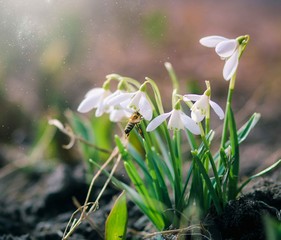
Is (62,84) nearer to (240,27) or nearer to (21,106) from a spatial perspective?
(21,106)

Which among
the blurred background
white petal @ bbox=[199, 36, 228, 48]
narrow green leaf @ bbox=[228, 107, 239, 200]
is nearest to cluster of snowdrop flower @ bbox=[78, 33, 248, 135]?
white petal @ bbox=[199, 36, 228, 48]

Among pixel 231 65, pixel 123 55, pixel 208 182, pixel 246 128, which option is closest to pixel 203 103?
pixel 231 65

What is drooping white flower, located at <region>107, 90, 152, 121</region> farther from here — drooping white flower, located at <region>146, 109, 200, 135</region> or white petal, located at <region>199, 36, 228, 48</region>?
white petal, located at <region>199, 36, 228, 48</region>

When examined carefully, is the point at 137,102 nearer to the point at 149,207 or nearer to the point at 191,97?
the point at 191,97

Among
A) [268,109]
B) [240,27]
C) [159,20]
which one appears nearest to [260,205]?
[268,109]

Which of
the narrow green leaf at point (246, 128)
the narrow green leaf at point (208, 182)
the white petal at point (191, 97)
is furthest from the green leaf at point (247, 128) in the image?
the white petal at point (191, 97)

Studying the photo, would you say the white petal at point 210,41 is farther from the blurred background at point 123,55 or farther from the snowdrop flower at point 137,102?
the blurred background at point 123,55
